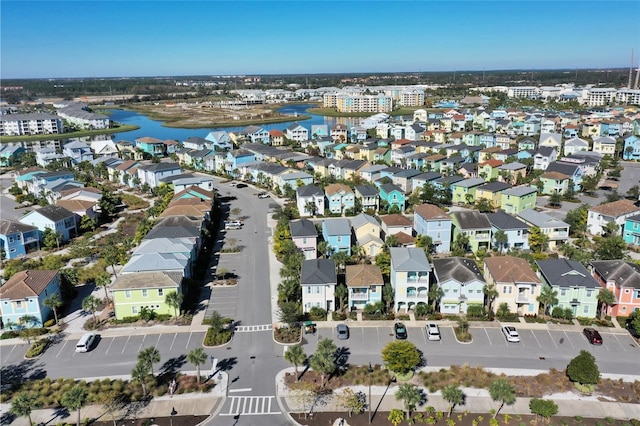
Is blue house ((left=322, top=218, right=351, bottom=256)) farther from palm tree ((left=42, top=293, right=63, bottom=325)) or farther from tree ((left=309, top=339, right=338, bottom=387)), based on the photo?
palm tree ((left=42, top=293, right=63, bottom=325))

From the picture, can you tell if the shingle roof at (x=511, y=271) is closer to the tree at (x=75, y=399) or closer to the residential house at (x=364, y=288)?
the residential house at (x=364, y=288)

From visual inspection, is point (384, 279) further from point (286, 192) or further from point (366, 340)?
point (286, 192)

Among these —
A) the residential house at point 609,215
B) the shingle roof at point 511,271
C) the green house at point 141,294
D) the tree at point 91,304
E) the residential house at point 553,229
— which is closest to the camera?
the tree at point 91,304

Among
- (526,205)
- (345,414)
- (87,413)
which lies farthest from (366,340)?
(526,205)

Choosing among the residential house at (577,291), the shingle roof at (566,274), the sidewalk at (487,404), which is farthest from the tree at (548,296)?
the sidewalk at (487,404)

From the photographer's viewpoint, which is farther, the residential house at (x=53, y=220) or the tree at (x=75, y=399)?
the residential house at (x=53, y=220)

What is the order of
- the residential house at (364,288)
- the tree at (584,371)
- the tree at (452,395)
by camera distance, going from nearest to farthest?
the tree at (452,395) < the tree at (584,371) < the residential house at (364,288)
